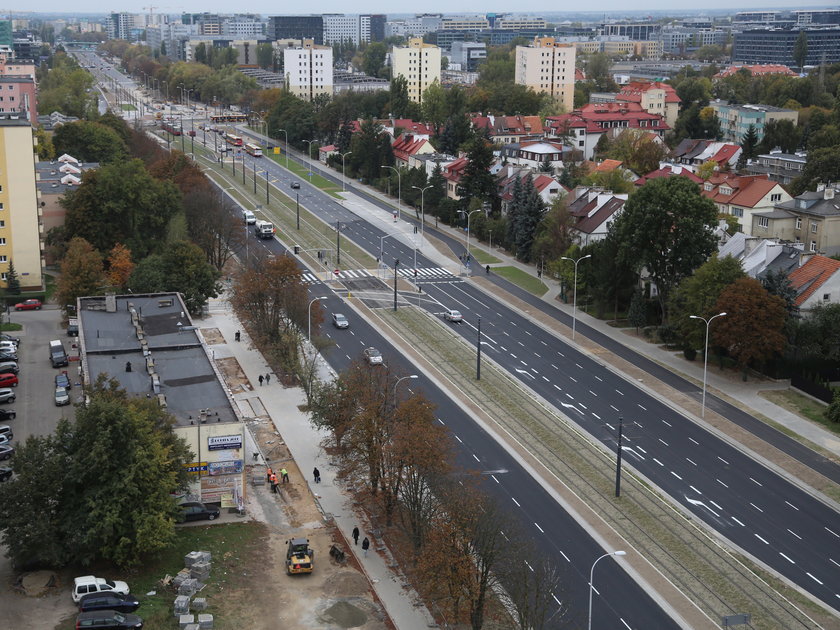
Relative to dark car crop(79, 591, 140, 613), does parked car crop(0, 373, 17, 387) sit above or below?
above

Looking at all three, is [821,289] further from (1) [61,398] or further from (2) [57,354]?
(2) [57,354]

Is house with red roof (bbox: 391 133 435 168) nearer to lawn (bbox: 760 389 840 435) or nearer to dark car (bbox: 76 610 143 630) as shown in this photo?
lawn (bbox: 760 389 840 435)

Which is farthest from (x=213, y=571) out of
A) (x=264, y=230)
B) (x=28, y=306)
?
(x=264, y=230)

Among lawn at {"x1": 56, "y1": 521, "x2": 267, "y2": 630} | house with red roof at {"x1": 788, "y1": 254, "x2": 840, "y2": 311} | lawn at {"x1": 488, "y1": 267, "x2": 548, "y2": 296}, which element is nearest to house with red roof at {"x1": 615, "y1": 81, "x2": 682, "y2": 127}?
lawn at {"x1": 488, "y1": 267, "x2": 548, "y2": 296}

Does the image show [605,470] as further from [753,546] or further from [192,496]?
[192,496]

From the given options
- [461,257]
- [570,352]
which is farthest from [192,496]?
[461,257]

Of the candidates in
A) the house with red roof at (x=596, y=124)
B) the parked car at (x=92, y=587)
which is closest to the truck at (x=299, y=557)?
the parked car at (x=92, y=587)
